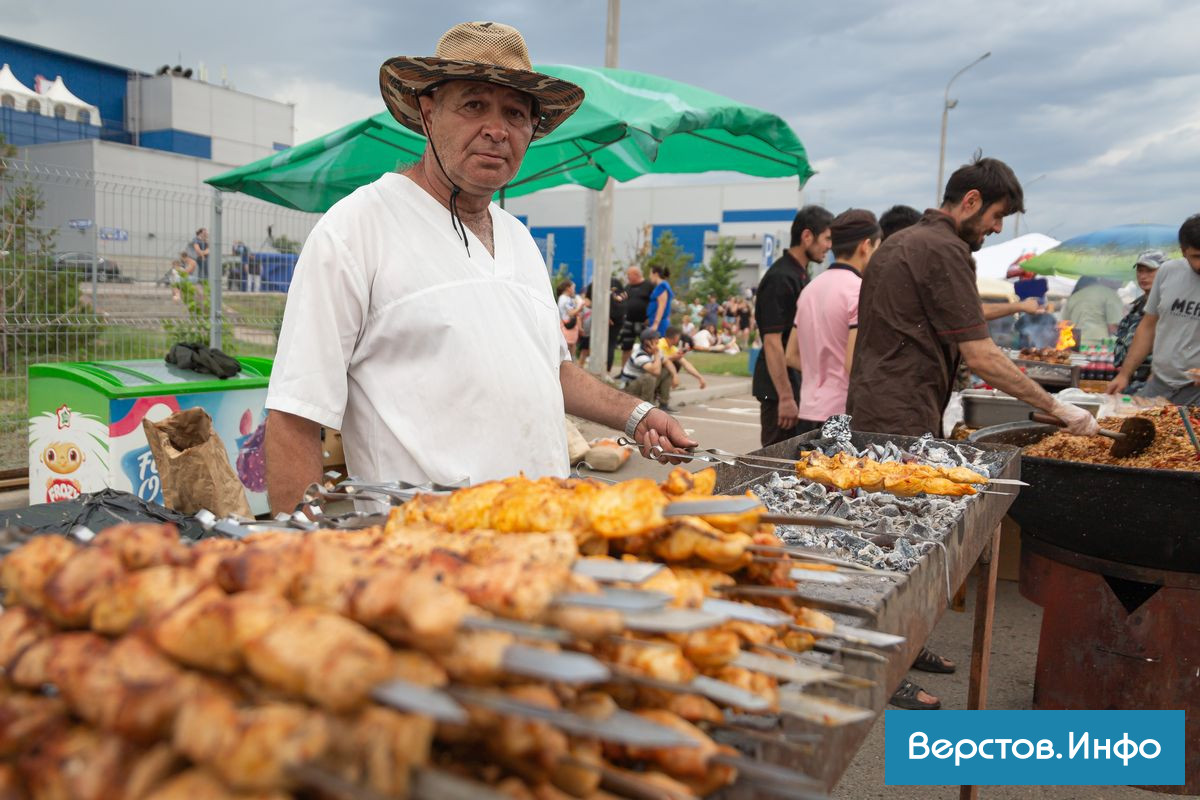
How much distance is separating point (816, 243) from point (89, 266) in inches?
245

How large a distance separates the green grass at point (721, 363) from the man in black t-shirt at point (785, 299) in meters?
13.6

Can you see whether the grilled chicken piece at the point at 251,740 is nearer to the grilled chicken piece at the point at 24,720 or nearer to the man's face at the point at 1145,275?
the grilled chicken piece at the point at 24,720

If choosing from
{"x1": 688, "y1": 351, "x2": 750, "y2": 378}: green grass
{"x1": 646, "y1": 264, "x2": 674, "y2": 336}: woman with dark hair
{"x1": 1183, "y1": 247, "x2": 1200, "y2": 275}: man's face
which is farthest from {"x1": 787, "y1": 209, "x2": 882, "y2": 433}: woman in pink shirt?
{"x1": 688, "y1": 351, "x2": 750, "y2": 378}: green grass

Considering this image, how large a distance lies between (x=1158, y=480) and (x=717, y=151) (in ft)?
20.1

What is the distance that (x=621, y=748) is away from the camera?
1.01m

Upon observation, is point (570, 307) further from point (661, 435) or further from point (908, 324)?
point (661, 435)

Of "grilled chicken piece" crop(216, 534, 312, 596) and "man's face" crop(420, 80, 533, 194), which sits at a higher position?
"man's face" crop(420, 80, 533, 194)

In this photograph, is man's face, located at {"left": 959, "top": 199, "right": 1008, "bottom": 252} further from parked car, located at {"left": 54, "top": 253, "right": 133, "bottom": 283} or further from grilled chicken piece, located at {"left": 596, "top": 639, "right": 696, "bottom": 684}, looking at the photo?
parked car, located at {"left": 54, "top": 253, "right": 133, "bottom": 283}

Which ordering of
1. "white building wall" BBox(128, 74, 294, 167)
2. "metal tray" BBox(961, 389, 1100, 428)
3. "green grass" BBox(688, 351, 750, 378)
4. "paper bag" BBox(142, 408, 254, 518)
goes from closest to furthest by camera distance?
"paper bag" BBox(142, 408, 254, 518), "metal tray" BBox(961, 389, 1100, 428), "green grass" BBox(688, 351, 750, 378), "white building wall" BBox(128, 74, 294, 167)

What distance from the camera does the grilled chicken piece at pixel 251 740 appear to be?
28.0 inches

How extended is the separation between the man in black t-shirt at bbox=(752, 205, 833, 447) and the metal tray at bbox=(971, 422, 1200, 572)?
87.8 inches

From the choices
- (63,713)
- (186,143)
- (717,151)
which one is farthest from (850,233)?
(186,143)

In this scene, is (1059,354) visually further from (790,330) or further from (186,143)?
(186,143)

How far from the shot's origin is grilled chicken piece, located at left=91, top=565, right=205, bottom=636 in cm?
89
